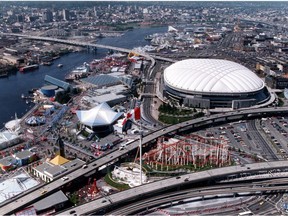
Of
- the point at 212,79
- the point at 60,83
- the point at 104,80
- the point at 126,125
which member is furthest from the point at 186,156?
the point at 60,83

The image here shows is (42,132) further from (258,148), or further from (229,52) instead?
(229,52)

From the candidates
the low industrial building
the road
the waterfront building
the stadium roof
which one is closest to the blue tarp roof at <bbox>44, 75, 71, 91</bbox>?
the waterfront building

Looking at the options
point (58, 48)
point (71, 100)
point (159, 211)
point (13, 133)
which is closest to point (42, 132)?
point (13, 133)

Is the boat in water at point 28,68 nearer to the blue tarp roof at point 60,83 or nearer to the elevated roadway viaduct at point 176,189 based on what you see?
the blue tarp roof at point 60,83

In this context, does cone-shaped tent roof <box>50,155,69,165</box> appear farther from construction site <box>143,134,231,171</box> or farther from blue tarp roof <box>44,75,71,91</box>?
blue tarp roof <box>44,75,71,91</box>

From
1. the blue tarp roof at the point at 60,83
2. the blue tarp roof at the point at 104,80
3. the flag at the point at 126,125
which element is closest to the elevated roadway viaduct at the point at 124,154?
the flag at the point at 126,125

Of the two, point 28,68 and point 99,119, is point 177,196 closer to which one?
point 99,119

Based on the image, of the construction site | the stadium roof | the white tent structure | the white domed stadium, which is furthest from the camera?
the stadium roof
